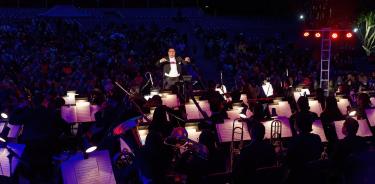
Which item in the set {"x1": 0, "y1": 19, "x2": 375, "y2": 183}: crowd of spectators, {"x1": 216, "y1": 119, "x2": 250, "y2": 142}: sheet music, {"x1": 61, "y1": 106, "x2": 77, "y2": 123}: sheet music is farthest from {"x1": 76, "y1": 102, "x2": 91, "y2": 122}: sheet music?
{"x1": 216, "y1": 119, "x2": 250, "y2": 142}: sheet music

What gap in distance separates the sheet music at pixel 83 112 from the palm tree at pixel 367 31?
2231 centimetres

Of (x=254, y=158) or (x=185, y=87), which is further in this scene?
(x=185, y=87)

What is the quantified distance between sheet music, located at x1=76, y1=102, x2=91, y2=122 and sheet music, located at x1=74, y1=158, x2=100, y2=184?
4.44 meters

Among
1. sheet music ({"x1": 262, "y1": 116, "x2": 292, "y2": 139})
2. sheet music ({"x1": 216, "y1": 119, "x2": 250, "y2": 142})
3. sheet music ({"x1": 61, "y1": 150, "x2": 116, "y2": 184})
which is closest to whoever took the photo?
sheet music ({"x1": 61, "y1": 150, "x2": 116, "y2": 184})

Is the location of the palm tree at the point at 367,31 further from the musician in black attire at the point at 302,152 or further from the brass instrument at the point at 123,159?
the brass instrument at the point at 123,159

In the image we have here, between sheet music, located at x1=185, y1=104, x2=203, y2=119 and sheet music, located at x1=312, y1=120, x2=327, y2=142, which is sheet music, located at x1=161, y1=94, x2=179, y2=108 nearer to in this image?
sheet music, located at x1=185, y1=104, x2=203, y2=119

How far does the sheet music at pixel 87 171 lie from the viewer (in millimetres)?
5285

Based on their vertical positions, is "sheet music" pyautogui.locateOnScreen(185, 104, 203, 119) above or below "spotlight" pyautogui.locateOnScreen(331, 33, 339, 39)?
below

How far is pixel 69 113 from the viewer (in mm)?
9703

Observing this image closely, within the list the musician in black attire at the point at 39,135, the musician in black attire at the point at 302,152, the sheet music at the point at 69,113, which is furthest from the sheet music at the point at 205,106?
the musician in black attire at the point at 302,152

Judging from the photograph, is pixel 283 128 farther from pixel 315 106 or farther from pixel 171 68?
pixel 171 68

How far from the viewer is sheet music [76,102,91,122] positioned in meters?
9.73

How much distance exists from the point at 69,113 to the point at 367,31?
76.0 ft

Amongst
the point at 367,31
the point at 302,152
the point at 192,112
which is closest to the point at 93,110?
the point at 192,112
